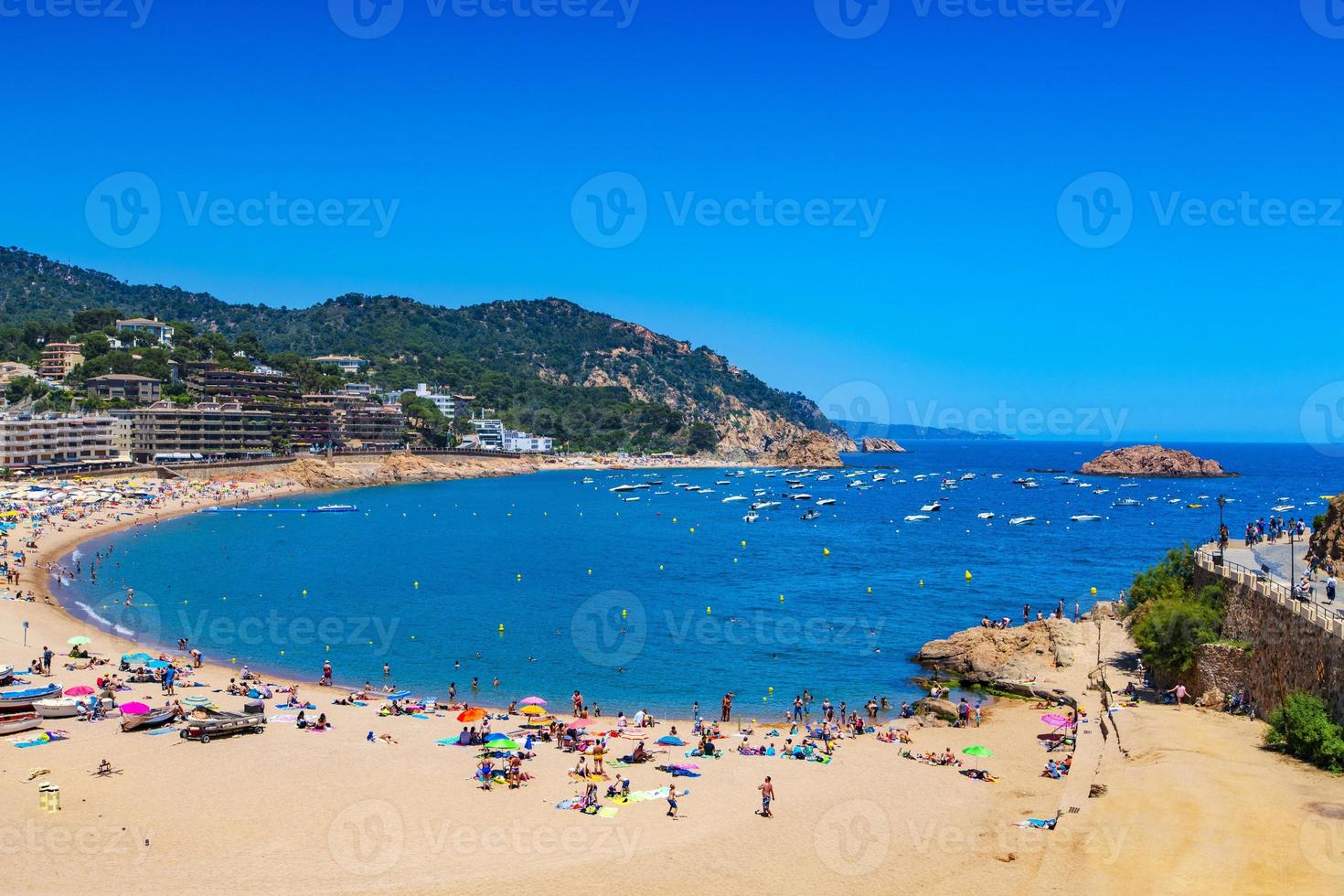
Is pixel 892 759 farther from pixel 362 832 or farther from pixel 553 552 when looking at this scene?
pixel 553 552

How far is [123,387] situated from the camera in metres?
124

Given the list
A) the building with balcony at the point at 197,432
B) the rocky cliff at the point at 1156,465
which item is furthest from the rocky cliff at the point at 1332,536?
the rocky cliff at the point at 1156,465

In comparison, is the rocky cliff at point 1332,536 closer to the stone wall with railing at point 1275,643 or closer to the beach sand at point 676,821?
the stone wall with railing at point 1275,643

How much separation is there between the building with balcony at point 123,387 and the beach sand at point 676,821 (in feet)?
375

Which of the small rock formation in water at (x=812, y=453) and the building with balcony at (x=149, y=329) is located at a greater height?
the building with balcony at (x=149, y=329)

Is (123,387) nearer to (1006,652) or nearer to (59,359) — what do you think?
(59,359)

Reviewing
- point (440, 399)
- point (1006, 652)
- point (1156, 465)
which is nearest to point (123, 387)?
point (440, 399)

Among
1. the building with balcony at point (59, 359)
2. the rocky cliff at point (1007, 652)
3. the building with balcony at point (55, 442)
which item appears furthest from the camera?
the building with balcony at point (59, 359)

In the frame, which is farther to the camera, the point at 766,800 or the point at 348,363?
the point at 348,363

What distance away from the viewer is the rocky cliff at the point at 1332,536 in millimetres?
26859

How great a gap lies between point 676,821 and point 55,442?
102 metres

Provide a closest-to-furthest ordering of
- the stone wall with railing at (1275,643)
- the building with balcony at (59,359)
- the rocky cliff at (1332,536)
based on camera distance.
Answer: the stone wall with railing at (1275,643)
the rocky cliff at (1332,536)
the building with balcony at (59,359)

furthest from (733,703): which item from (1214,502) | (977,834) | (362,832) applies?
(1214,502)

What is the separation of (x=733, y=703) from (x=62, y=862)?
59.8 feet
